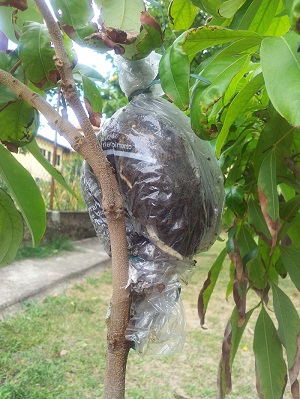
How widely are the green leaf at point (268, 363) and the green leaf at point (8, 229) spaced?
530 millimetres

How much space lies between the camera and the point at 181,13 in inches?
25.6

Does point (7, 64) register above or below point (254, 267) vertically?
above

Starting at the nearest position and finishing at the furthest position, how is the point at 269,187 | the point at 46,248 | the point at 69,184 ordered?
the point at 269,187 → the point at 46,248 → the point at 69,184

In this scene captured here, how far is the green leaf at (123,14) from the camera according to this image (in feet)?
1.80

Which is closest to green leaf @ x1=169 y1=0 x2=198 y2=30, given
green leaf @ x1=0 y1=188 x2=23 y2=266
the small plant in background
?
green leaf @ x1=0 y1=188 x2=23 y2=266

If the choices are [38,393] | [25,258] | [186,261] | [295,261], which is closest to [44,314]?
[38,393]

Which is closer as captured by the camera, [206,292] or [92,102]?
[92,102]

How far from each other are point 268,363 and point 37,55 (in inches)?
27.8

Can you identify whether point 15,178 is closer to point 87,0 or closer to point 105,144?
point 105,144

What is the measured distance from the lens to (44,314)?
121 inches

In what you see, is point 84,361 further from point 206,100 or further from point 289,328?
point 206,100

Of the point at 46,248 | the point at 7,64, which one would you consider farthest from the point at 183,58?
the point at 46,248

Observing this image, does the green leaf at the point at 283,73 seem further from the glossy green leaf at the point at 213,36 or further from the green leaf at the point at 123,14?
the green leaf at the point at 123,14

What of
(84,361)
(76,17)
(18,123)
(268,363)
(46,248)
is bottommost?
(84,361)
